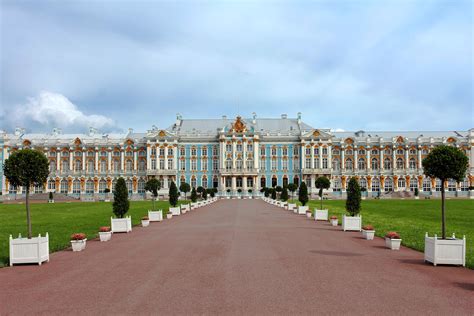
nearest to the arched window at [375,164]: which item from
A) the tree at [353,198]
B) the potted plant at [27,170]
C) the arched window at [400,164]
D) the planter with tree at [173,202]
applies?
the arched window at [400,164]

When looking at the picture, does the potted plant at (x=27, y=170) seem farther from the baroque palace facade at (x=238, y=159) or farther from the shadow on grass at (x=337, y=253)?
the baroque palace facade at (x=238, y=159)

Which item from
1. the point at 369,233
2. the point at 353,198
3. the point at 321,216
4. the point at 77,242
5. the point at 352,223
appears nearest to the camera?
the point at 77,242

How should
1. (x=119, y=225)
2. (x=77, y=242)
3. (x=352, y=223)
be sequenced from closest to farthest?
1. (x=77, y=242)
2. (x=119, y=225)
3. (x=352, y=223)

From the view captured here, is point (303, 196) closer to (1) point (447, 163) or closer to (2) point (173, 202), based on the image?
(2) point (173, 202)

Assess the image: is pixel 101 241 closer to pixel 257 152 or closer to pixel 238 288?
pixel 238 288

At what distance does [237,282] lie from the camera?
34.8ft

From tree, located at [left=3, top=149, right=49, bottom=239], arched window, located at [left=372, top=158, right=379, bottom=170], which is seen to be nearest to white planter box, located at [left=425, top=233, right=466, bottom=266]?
tree, located at [left=3, top=149, right=49, bottom=239]

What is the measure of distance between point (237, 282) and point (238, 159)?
269 ft

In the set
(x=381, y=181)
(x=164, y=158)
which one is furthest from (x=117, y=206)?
(x=381, y=181)

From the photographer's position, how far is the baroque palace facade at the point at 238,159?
91.2 metres

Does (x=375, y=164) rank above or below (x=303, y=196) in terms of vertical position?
above

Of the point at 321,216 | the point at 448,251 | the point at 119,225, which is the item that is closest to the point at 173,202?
the point at 321,216

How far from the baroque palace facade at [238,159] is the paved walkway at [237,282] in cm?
7481

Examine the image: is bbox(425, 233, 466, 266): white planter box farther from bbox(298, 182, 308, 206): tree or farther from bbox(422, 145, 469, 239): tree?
bbox(298, 182, 308, 206): tree
